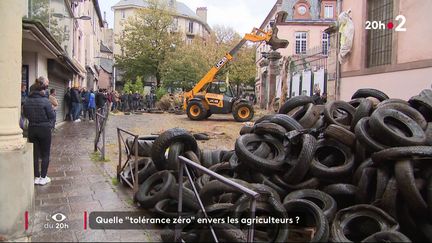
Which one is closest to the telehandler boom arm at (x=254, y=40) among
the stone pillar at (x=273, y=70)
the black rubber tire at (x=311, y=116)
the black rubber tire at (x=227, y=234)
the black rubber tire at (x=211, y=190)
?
the stone pillar at (x=273, y=70)

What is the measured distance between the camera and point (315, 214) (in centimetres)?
447

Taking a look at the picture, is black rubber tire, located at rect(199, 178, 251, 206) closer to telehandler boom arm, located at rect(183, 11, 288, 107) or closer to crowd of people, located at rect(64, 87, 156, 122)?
crowd of people, located at rect(64, 87, 156, 122)

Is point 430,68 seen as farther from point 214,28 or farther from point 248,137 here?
point 214,28

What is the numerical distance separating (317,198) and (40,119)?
14.0 ft

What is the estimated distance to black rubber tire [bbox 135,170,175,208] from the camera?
197 inches

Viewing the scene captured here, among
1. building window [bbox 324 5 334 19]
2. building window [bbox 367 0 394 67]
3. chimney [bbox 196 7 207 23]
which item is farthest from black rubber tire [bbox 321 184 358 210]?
chimney [bbox 196 7 207 23]

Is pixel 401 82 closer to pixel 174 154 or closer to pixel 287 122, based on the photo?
pixel 287 122

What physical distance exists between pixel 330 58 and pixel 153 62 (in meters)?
32.8

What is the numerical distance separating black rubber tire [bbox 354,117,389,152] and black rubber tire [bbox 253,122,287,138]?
1.06 meters

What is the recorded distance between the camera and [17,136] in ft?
14.8

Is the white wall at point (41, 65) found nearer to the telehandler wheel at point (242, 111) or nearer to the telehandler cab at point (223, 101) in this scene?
the telehandler cab at point (223, 101)

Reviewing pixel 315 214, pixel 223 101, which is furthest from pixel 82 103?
pixel 315 214

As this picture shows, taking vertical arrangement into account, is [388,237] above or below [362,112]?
below

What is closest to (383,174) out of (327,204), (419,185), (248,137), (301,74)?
(419,185)
